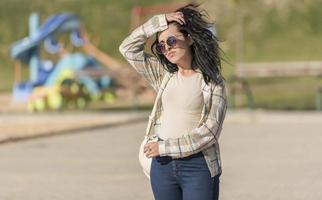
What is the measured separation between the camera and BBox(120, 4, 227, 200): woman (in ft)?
14.5

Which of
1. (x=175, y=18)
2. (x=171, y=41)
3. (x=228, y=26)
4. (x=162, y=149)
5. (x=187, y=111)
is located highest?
(x=175, y=18)

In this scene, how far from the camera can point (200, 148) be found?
14.5 ft

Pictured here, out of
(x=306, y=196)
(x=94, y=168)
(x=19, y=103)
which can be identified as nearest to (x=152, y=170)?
(x=306, y=196)

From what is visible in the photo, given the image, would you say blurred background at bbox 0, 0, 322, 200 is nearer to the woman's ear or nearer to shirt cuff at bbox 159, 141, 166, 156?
the woman's ear

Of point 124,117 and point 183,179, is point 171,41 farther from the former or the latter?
point 124,117

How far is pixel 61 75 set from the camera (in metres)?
30.1

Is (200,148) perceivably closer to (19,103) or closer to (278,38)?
(19,103)

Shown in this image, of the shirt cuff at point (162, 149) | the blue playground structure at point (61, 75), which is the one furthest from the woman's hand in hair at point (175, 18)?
the blue playground structure at point (61, 75)

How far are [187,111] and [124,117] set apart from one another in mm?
16603

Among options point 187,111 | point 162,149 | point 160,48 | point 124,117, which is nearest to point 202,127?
point 187,111

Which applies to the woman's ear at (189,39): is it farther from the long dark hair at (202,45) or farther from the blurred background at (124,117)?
the blurred background at (124,117)

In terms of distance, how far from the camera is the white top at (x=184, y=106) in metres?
4.44

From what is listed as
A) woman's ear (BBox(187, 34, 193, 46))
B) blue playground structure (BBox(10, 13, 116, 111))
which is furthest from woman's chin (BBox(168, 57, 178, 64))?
blue playground structure (BBox(10, 13, 116, 111))

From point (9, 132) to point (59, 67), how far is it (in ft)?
44.5
